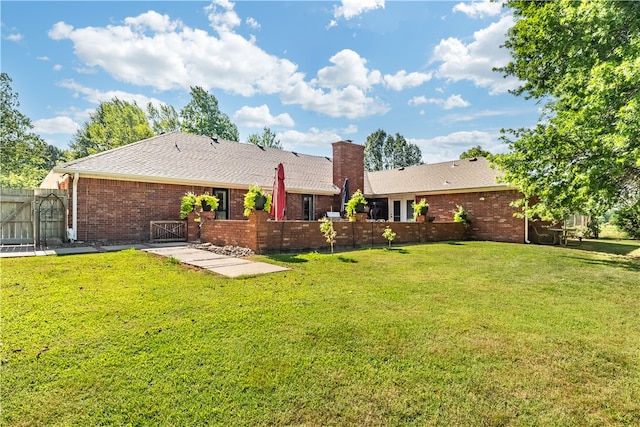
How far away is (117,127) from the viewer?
34094 millimetres

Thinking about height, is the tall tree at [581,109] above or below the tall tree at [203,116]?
below

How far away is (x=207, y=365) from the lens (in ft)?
9.09

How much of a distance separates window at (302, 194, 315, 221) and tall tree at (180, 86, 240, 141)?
25.6 meters

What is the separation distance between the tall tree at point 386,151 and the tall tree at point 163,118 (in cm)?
2905

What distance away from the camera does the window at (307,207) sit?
18458 millimetres

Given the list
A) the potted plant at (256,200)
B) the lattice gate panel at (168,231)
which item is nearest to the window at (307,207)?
the lattice gate panel at (168,231)

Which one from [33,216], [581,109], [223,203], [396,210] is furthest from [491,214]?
[33,216]

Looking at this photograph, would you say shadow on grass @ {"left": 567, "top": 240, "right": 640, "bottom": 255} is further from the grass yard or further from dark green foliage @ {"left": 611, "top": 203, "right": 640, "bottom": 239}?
the grass yard

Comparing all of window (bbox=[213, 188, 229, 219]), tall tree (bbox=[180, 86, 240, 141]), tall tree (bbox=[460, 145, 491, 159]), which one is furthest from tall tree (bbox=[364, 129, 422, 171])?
window (bbox=[213, 188, 229, 219])

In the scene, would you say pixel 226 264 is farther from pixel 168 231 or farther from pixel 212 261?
pixel 168 231

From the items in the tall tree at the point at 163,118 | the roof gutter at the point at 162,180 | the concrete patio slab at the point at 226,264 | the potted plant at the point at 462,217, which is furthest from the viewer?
the tall tree at the point at 163,118

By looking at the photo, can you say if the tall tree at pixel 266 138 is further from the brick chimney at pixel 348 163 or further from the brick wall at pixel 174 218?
the brick wall at pixel 174 218

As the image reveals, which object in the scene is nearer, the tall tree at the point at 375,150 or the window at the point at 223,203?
the window at the point at 223,203

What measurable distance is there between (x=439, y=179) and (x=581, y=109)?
10706 millimetres
